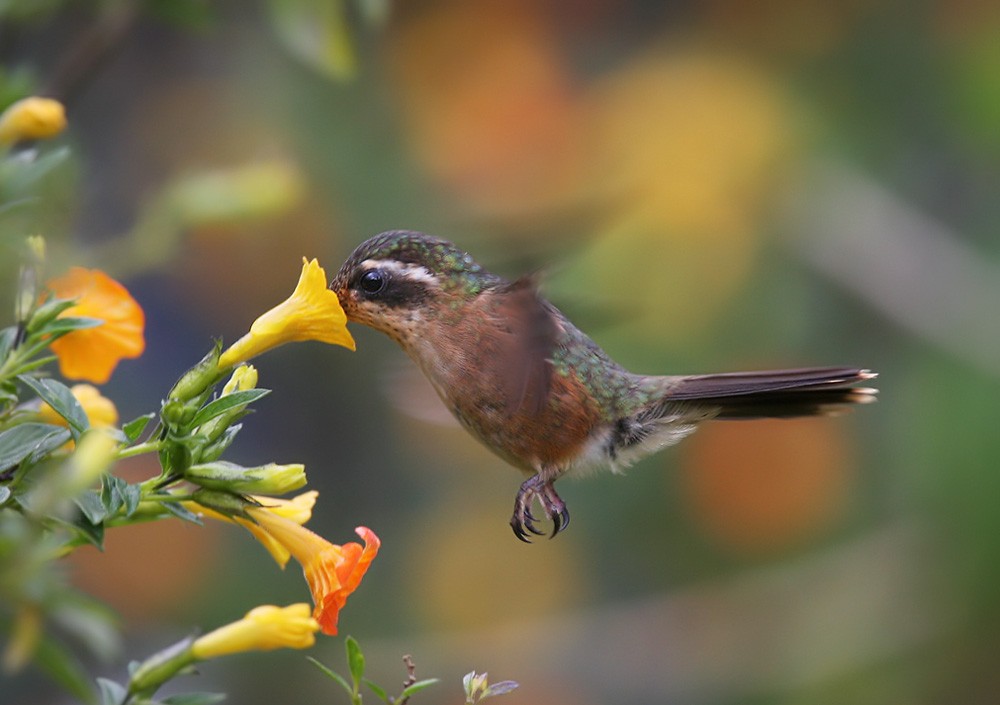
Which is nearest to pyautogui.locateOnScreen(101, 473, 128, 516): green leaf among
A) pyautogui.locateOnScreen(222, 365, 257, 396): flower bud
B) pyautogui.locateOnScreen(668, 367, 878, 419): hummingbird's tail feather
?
pyautogui.locateOnScreen(222, 365, 257, 396): flower bud

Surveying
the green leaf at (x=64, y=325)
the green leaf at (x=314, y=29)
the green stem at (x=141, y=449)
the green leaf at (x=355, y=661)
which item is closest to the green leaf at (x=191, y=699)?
the green leaf at (x=355, y=661)

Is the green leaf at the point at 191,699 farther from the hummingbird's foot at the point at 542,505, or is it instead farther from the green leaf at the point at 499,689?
the hummingbird's foot at the point at 542,505

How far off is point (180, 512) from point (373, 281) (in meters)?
0.78

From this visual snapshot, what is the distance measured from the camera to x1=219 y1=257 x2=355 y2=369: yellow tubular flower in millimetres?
1543

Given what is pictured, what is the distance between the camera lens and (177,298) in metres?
4.29

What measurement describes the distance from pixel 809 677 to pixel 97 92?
3.44m

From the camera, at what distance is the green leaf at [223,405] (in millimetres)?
1351

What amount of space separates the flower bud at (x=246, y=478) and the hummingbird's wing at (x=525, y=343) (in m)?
0.64

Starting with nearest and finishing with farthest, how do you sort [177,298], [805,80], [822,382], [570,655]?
[822,382]
[177,298]
[570,655]
[805,80]

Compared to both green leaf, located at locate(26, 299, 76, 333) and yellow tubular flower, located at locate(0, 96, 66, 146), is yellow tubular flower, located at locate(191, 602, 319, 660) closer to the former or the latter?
green leaf, located at locate(26, 299, 76, 333)

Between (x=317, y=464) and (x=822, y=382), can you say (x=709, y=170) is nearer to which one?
(x=317, y=464)

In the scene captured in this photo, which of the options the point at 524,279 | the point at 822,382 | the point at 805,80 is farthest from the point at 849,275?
the point at 524,279

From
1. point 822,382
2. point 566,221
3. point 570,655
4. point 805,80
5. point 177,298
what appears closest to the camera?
point 566,221

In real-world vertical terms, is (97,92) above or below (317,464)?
above
